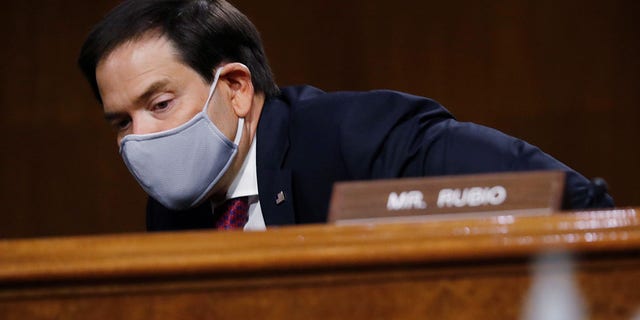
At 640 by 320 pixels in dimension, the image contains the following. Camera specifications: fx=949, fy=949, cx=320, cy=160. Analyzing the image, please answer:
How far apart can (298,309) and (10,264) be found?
260mm

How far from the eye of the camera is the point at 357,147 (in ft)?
5.06

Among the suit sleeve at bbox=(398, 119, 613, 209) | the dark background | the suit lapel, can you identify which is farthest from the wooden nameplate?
the dark background

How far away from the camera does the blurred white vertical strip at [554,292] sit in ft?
2.56

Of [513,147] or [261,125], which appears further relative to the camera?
[261,125]

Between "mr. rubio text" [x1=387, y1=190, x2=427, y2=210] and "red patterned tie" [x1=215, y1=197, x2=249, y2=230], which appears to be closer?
"mr. rubio text" [x1=387, y1=190, x2=427, y2=210]

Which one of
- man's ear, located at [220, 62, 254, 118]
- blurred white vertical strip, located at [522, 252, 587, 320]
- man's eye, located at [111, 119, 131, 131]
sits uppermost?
blurred white vertical strip, located at [522, 252, 587, 320]

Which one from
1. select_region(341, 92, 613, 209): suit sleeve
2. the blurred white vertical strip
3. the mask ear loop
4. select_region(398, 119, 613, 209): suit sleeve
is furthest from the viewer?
the mask ear loop

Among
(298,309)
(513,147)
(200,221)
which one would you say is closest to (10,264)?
(298,309)

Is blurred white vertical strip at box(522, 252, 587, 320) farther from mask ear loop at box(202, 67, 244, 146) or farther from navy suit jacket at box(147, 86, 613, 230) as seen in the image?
mask ear loop at box(202, 67, 244, 146)

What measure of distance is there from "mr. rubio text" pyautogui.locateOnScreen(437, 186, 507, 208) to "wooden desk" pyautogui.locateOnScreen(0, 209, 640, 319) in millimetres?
75

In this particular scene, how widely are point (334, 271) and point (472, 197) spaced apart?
16 cm

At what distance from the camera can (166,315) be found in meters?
0.83

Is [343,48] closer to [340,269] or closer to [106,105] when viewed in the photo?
[106,105]

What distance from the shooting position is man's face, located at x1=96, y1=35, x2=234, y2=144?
63.1 inches
